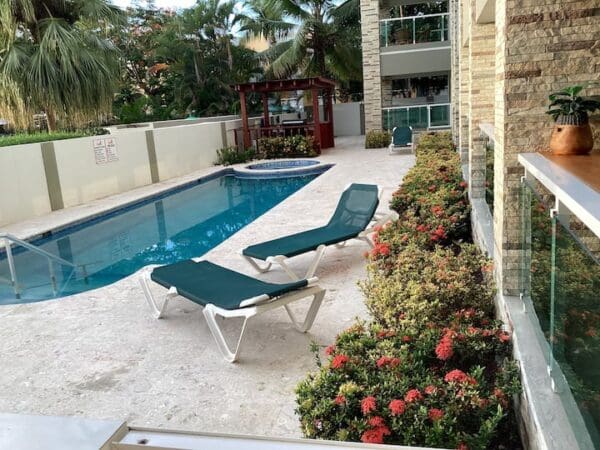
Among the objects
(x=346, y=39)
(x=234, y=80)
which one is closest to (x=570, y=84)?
(x=346, y=39)

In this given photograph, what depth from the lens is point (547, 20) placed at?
3064mm

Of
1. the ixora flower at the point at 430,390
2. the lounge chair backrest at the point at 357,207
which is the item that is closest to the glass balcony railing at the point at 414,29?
the lounge chair backrest at the point at 357,207

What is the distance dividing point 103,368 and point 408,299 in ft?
7.68

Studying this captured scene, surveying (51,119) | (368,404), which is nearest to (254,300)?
(368,404)

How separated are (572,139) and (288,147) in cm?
1743

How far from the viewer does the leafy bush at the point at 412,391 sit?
2.32 m

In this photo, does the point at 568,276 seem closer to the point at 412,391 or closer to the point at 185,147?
the point at 412,391

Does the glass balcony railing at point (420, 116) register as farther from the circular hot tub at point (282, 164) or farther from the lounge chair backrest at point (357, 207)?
the lounge chair backrest at point (357, 207)

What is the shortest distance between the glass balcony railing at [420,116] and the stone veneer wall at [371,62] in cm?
52

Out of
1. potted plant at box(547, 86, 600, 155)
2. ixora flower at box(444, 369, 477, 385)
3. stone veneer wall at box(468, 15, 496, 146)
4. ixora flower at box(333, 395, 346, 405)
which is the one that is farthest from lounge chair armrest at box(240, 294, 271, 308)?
stone veneer wall at box(468, 15, 496, 146)

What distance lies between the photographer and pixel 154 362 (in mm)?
4160

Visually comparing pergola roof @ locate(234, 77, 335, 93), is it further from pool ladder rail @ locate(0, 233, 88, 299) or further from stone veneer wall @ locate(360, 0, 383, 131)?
pool ladder rail @ locate(0, 233, 88, 299)

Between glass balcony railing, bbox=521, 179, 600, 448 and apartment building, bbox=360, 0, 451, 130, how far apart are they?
18.8m

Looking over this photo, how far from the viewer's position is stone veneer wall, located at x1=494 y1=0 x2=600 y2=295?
3055 millimetres
